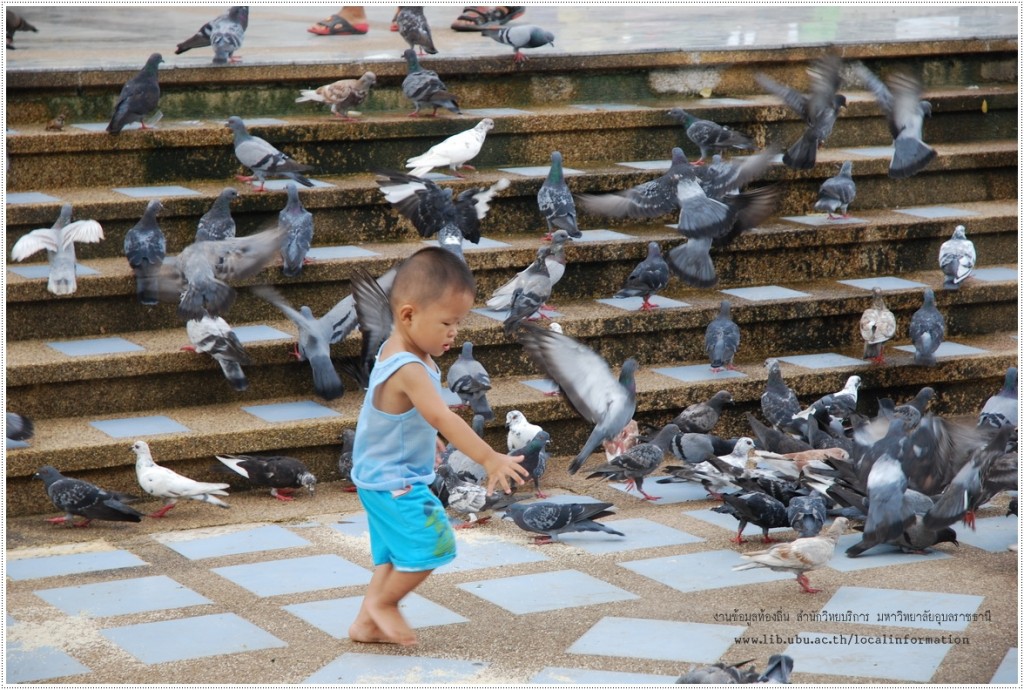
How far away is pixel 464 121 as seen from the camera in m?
7.96

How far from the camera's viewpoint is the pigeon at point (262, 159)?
6941 mm

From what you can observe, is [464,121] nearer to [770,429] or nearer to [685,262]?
[685,262]

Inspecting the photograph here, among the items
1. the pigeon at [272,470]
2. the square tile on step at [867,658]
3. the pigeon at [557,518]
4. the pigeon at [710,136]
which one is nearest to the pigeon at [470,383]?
the pigeon at [272,470]

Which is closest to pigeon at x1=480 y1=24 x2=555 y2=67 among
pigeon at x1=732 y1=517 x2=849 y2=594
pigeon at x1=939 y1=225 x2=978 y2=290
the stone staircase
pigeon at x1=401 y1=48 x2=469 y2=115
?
the stone staircase

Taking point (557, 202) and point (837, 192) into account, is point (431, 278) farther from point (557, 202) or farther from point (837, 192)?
point (837, 192)

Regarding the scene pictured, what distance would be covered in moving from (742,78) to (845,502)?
474cm

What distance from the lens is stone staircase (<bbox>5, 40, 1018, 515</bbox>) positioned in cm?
600

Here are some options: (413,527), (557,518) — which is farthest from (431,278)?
(557,518)

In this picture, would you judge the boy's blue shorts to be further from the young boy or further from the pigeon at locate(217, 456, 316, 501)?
the pigeon at locate(217, 456, 316, 501)

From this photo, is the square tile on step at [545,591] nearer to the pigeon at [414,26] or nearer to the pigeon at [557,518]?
the pigeon at [557,518]

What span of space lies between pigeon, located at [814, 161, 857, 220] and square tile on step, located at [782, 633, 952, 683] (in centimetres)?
418

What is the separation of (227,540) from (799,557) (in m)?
2.07

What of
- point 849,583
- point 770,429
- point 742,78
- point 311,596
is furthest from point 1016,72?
point 311,596

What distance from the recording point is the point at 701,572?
4.66 metres
